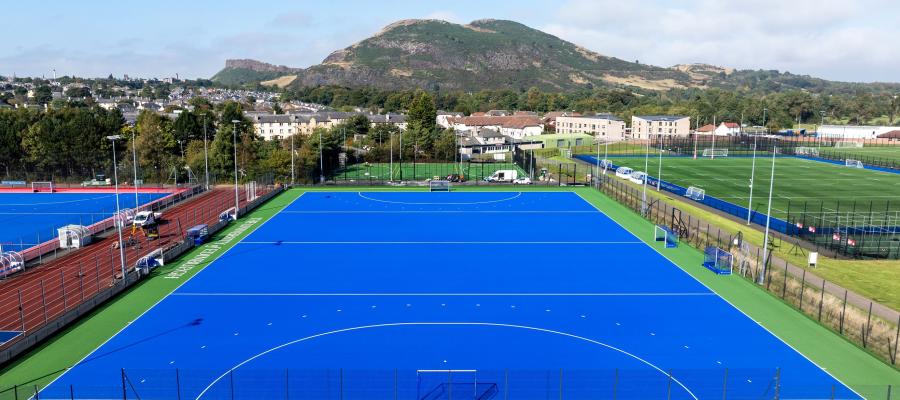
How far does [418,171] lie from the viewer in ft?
239

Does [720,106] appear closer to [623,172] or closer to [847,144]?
[847,144]

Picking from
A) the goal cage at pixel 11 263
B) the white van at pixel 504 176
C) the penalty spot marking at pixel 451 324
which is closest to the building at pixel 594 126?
the white van at pixel 504 176

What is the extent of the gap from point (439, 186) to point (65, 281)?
35561 millimetres

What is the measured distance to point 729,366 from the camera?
19719mm

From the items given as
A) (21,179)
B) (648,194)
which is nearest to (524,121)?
(648,194)

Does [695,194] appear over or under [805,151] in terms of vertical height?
under

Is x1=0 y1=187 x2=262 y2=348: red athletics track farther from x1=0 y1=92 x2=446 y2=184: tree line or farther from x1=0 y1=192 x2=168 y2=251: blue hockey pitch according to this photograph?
x1=0 y1=92 x2=446 y2=184: tree line

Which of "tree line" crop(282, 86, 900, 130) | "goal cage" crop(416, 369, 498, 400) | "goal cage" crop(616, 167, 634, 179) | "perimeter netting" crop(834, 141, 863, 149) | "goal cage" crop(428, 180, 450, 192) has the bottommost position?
"goal cage" crop(416, 369, 498, 400)

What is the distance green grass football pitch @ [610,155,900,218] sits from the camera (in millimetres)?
49219

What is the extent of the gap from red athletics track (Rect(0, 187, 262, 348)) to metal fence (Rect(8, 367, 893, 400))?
597 centimetres

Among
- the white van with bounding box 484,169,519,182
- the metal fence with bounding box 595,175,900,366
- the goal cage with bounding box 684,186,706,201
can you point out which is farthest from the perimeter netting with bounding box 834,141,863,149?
the metal fence with bounding box 595,175,900,366

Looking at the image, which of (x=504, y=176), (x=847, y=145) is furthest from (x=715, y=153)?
(x=504, y=176)

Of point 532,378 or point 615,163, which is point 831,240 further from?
point 615,163

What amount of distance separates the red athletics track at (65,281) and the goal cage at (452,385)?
13.7 m
